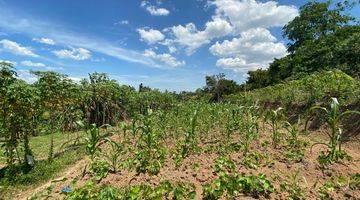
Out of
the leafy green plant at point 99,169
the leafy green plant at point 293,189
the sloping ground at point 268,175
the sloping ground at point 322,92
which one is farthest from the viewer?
the sloping ground at point 322,92

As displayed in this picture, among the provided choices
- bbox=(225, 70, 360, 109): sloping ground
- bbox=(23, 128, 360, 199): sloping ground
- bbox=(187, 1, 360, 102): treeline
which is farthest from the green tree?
bbox=(23, 128, 360, 199): sloping ground

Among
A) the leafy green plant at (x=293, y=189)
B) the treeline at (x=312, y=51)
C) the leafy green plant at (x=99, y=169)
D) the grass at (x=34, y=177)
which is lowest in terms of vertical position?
the grass at (x=34, y=177)

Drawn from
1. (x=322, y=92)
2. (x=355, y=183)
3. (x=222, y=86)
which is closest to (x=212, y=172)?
(x=355, y=183)

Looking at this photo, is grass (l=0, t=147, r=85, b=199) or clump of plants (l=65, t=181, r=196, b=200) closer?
clump of plants (l=65, t=181, r=196, b=200)

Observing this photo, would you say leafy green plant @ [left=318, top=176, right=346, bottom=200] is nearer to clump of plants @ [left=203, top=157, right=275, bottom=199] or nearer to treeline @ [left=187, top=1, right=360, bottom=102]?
clump of plants @ [left=203, top=157, right=275, bottom=199]

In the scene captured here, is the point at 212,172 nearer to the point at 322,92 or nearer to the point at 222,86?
the point at 322,92

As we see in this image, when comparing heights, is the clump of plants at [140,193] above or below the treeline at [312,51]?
below

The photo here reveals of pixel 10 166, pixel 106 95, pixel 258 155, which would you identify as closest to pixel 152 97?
pixel 106 95

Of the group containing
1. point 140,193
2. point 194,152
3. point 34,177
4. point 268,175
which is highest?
point 194,152

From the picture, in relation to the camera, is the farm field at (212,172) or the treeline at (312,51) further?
the treeline at (312,51)

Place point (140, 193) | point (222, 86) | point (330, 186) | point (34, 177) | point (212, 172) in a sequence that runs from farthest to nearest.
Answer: point (222, 86), point (34, 177), point (212, 172), point (330, 186), point (140, 193)

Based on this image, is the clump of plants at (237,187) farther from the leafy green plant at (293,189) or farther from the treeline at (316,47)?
the treeline at (316,47)

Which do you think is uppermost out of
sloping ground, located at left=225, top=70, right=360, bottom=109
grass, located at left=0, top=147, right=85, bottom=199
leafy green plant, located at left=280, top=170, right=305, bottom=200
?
sloping ground, located at left=225, top=70, right=360, bottom=109

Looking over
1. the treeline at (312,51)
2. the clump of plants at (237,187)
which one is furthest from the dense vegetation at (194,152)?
the treeline at (312,51)
